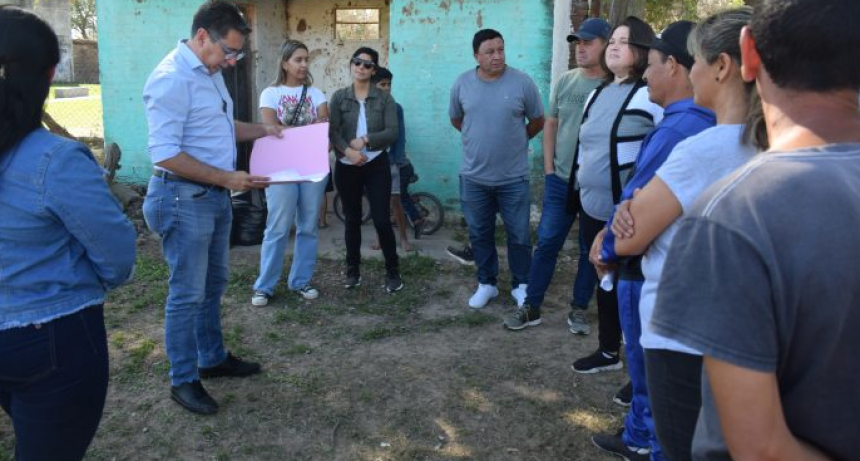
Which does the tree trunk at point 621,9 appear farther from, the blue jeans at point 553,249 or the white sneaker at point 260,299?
the white sneaker at point 260,299

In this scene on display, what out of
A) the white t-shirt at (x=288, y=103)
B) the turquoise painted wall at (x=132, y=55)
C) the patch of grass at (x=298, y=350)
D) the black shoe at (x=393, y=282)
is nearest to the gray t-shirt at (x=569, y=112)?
the black shoe at (x=393, y=282)

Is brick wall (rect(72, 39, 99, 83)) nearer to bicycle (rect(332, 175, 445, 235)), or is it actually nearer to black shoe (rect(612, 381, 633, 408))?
bicycle (rect(332, 175, 445, 235))

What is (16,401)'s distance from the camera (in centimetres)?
197

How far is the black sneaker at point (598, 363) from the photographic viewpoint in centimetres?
407

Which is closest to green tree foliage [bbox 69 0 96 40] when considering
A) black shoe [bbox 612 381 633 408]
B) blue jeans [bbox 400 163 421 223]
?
blue jeans [bbox 400 163 421 223]

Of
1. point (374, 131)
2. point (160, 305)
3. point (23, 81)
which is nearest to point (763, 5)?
point (23, 81)

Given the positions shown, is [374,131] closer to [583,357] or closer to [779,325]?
[583,357]

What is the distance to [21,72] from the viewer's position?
1.86m

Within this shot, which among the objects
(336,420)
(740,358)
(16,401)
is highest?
(740,358)

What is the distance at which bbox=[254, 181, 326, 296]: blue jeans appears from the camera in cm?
504

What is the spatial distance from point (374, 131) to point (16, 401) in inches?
144

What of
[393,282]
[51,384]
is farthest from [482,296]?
[51,384]

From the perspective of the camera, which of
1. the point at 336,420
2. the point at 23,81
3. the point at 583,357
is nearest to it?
the point at 23,81

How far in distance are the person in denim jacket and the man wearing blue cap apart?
9.93 feet
